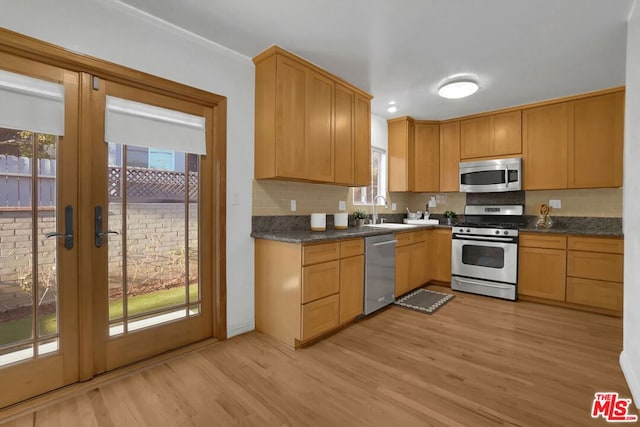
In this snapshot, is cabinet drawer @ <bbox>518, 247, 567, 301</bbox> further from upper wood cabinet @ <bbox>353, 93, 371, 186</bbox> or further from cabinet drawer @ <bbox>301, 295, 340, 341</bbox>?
cabinet drawer @ <bbox>301, 295, 340, 341</bbox>

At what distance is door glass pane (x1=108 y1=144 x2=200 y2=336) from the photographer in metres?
2.08

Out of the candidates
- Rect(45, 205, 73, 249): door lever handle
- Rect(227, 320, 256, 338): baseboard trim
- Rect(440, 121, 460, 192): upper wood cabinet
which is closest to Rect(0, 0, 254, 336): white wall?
Rect(227, 320, 256, 338): baseboard trim

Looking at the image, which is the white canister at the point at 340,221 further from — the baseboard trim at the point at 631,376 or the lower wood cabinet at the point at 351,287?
the baseboard trim at the point at 631,376

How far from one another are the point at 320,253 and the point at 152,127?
5.24ft

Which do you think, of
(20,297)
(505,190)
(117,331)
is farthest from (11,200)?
(505,190)

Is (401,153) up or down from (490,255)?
up

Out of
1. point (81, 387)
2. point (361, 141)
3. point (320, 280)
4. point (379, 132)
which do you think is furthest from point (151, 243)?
point (379, 132)

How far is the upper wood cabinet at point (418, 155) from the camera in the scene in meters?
4.57

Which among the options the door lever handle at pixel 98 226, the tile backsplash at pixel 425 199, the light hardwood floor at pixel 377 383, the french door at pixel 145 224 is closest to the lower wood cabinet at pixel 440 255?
the tile backsplash at pixel 425 199

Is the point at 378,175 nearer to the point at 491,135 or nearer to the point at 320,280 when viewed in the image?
the point at 491,135

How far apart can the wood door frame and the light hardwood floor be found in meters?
0.34

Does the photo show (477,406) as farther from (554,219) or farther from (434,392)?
(554,219)

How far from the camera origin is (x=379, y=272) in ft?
10.4

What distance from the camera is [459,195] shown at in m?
4.69
